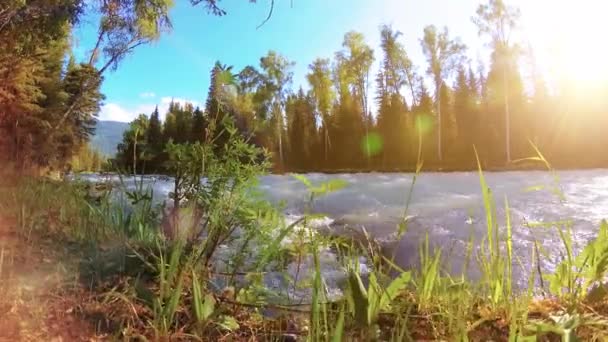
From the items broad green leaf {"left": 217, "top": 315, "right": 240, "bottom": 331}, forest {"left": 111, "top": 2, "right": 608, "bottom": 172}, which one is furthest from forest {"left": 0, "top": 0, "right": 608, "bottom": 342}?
forest {"left": 111, "top": 2, "right": 608, "bottom": 172}

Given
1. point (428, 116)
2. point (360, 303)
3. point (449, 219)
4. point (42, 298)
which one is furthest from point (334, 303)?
point (428, 116)

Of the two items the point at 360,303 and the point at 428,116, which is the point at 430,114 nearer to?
the point at 428,116

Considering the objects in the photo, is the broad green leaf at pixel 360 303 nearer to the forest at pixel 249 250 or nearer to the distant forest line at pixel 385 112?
the forest at pixel 249 250

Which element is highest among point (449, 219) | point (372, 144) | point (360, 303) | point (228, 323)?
point (372, 144)

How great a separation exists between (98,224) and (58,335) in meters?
0.96

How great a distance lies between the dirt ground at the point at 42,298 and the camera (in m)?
0.92

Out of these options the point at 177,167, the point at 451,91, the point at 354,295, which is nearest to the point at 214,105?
the point at 177,167

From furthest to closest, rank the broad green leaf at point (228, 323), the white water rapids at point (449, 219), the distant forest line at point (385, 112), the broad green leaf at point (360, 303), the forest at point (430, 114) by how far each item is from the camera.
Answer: the forest at point (430, 114), the distant forest line at point (385, 112), the white water rapids at point (449, 219), the broad green leaf at point (228, 323), the broad green leaf at point (360, 303)

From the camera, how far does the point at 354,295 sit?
88 centimetres

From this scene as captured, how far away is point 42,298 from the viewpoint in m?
1.11

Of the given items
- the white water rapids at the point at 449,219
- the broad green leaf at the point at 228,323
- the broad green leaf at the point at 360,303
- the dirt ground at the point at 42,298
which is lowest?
the white water rapids at the point at 449,219

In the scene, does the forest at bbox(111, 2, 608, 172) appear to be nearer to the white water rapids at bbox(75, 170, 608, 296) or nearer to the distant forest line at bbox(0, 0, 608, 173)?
the distant forest line at bbox(0, 0, 608, 173)

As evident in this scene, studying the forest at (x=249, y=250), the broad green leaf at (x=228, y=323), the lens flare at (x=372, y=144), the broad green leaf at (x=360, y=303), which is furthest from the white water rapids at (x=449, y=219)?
the lens flare at (x=372, y=144)

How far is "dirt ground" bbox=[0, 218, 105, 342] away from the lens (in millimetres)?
920
